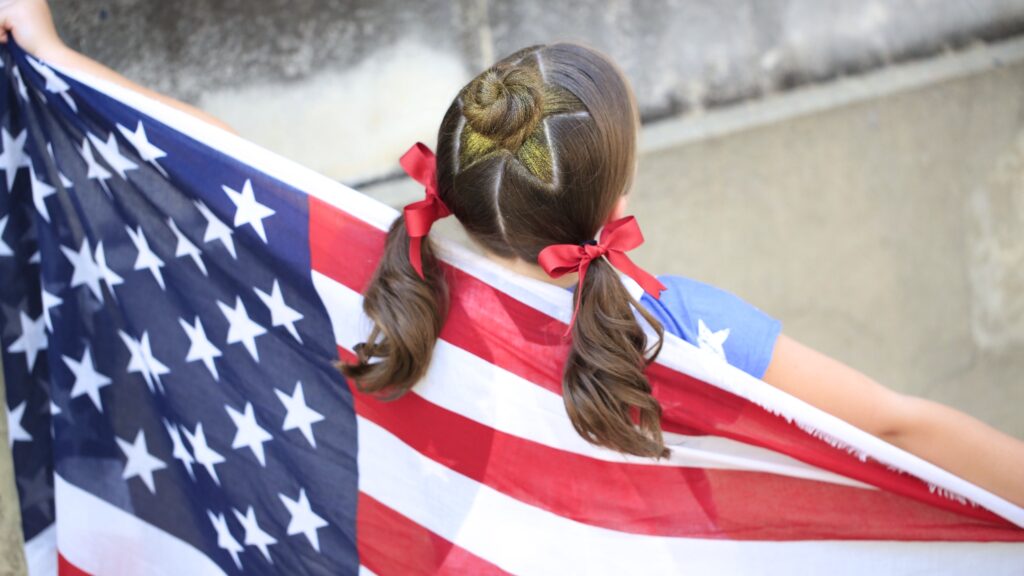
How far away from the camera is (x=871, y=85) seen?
10.9 feet

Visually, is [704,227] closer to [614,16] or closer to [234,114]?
[614,16]

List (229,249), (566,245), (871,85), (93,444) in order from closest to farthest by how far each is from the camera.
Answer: (566,245), (229,249), (93,444), (871,85)

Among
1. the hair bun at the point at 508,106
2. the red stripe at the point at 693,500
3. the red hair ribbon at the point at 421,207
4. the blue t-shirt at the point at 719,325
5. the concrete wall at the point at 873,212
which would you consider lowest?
the concrete wall at the point at 873,212

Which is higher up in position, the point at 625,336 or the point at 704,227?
the point at 625,336

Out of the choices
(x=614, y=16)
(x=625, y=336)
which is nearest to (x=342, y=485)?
(x=625, y=336)

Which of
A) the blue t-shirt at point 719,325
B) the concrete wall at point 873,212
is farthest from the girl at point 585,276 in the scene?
the concrete wall at point 873,212

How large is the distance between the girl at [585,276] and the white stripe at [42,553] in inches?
38.1

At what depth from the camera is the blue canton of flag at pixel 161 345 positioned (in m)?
1.89

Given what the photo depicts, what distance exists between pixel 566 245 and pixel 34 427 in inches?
52.7

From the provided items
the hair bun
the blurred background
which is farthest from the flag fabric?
the blurred background

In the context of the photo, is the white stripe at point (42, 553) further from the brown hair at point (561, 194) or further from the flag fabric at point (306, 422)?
the brown hair at point (561, 194)

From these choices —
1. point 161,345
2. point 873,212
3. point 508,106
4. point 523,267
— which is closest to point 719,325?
point 523,267

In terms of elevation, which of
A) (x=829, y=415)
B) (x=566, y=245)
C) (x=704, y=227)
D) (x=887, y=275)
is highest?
(x=566, y=245)

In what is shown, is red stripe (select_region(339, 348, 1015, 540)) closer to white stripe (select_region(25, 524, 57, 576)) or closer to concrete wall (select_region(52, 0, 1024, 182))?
white stripe (select_region(25, 524, 57, 576))
